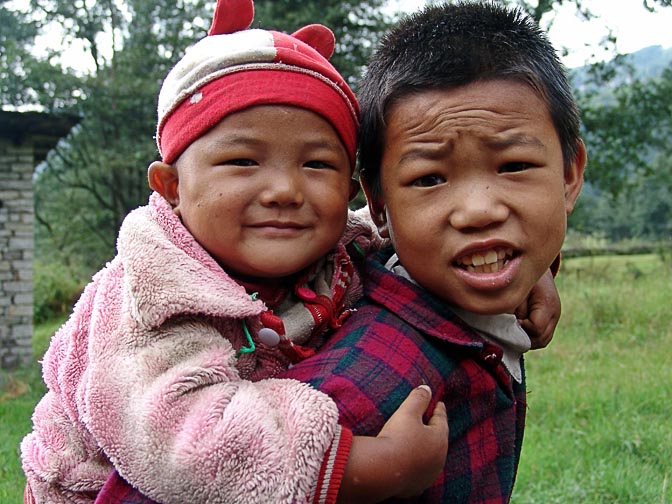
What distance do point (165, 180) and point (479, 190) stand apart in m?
0.74

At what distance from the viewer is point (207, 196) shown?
152 cm

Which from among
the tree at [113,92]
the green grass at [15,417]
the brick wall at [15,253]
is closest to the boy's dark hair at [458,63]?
the green grass at [15,417]

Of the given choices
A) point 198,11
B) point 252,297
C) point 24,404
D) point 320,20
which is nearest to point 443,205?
point 252,297

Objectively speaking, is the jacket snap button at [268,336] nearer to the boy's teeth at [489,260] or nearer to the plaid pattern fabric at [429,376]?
the plaid pattern fabric at [429,376]

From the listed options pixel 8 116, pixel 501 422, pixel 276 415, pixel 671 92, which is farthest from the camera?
pixel 671 92

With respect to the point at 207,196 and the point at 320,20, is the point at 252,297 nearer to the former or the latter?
the point at 207,196

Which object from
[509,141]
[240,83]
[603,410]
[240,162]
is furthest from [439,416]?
[603,410]

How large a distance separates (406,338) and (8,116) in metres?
10.7

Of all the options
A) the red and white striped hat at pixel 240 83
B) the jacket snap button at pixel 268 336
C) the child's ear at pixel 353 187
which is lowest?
the jacket snap button at pixel 268 336

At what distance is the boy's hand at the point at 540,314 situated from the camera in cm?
195

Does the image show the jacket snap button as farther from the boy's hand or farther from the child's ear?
the boy's hand

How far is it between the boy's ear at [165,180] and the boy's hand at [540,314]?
3.27 ft

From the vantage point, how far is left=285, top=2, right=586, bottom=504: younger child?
1422 mm

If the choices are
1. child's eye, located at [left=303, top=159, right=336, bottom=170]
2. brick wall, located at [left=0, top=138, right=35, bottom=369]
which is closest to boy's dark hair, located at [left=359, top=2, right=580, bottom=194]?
child's eye, located at [left=303, top=159, right=336, bottom=170]
